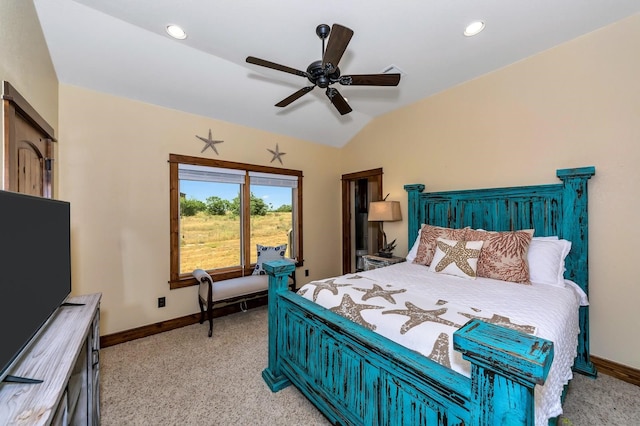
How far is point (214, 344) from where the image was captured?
8.96 ft

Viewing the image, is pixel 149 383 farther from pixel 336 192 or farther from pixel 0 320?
pixel 336 192

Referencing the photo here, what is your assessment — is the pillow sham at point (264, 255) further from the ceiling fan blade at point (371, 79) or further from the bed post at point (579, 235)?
the bed post at point (579, 235)

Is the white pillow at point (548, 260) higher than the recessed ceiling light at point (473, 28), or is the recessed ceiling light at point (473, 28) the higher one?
the recessed ceiling light at point (473, 28)

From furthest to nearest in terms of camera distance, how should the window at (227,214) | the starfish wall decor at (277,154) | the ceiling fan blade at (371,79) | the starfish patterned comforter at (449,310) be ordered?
the starfish wall decor at (277,154), the window at (227,214), the ceiling fan blade at (371,79), the starfish patterned comforter at (449,310)

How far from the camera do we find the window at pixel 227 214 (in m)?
3.27

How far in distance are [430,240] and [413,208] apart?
0.76 metres

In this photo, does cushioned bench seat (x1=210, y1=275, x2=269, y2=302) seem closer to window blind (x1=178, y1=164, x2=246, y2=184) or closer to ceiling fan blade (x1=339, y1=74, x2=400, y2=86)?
window blind (x1=178, y1=164, x2=246, y2=184)

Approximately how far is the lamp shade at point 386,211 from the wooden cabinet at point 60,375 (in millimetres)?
3089

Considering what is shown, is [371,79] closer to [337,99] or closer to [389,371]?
[337,99]

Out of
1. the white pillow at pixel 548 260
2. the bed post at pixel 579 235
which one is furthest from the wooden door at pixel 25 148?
the bed post at pixel 579 235

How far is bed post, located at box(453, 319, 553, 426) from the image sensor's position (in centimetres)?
69

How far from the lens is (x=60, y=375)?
95cm

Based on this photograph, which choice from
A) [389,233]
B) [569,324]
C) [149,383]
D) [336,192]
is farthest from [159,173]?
[569,324]

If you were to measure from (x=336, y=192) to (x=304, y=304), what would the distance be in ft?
10.7
